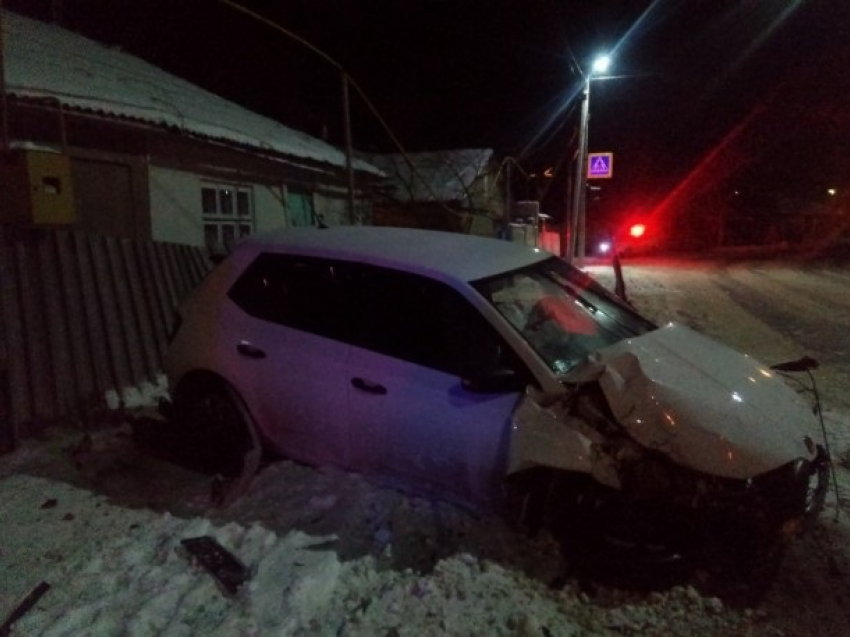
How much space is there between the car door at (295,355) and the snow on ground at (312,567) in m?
0.31

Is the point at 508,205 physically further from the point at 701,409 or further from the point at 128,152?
the point at 701,409

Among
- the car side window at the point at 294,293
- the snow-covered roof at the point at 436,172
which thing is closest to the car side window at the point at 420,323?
the car side window at the point at 294,293

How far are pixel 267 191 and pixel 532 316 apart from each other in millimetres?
8303

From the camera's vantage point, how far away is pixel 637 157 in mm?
45500

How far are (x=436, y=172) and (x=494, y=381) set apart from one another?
54.0ft

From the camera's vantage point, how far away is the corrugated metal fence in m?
5.14

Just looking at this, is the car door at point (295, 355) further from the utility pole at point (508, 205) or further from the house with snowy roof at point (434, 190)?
the house with snowy roof at point (434, 190)

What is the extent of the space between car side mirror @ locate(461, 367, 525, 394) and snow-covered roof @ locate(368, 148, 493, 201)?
13.7 meters

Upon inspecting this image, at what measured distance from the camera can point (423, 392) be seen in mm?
3705

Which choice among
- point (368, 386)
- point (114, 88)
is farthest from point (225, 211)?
point (368, 386)

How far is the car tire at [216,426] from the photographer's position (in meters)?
4.50

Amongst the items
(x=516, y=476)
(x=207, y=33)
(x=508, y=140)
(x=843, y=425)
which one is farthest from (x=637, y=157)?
(x=516, y=476)

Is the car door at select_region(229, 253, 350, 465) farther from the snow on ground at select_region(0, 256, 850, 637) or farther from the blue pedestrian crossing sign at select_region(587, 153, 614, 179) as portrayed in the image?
the blue pedestrian crossing sign at select_region(587, 153, 614, 179)

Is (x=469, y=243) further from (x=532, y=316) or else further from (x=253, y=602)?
(x=253, y=602)
